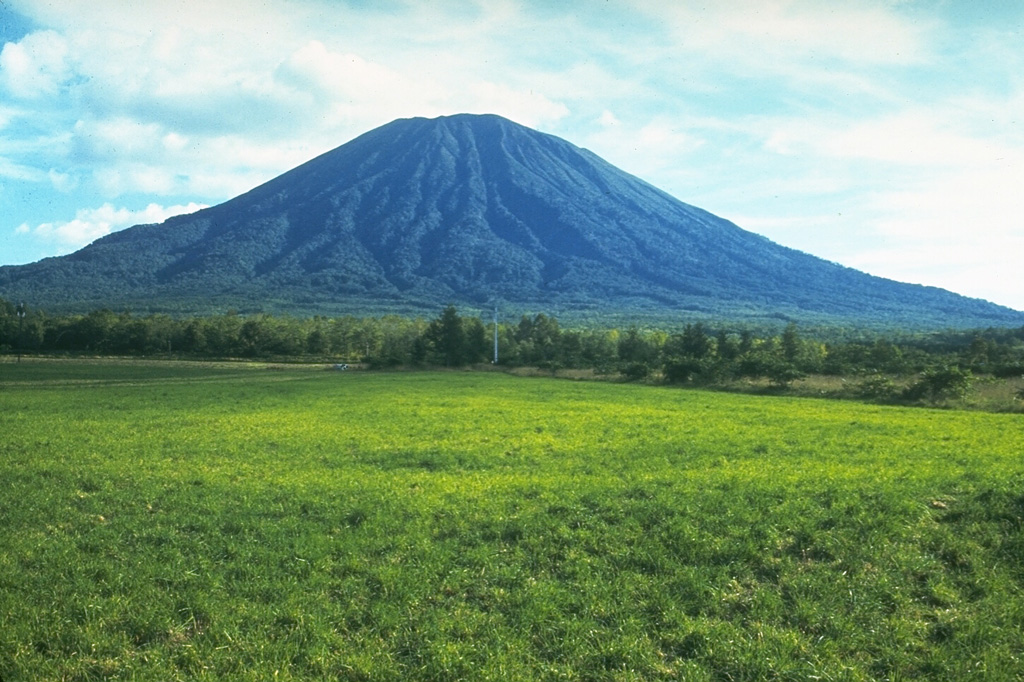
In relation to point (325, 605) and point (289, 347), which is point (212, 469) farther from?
point (289, 347)

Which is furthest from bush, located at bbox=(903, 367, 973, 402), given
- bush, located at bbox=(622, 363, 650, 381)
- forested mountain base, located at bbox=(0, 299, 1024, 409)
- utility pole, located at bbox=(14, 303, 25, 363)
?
utility pole, located at bbox=(14, 303, 25, 363)

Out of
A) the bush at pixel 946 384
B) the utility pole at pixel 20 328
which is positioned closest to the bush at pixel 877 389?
the bush at pixel 946 384

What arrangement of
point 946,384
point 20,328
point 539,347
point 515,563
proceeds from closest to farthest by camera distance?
1. point 515,563
2. point 946,384
3. point 539,347
4. point 20,328

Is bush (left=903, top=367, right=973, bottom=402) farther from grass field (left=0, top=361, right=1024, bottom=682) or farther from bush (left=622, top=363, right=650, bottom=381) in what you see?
bush (left=622, top=363, right=650, bottom=381)

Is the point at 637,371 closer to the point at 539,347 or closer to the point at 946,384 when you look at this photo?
the point at 539,347

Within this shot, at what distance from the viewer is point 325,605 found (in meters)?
7.26

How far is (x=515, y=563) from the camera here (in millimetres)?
8469

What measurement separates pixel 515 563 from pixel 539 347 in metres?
62.6

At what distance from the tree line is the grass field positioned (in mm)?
28807

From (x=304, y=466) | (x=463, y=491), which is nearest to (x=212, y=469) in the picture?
(x=304, y=466)

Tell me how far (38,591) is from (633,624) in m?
6.97

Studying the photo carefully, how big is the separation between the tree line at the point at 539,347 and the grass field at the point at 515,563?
94.5 feet

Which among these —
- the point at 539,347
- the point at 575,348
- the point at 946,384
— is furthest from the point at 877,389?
the point at 539,347

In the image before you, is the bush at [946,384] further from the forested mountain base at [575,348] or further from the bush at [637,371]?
the bush at [637,371]
